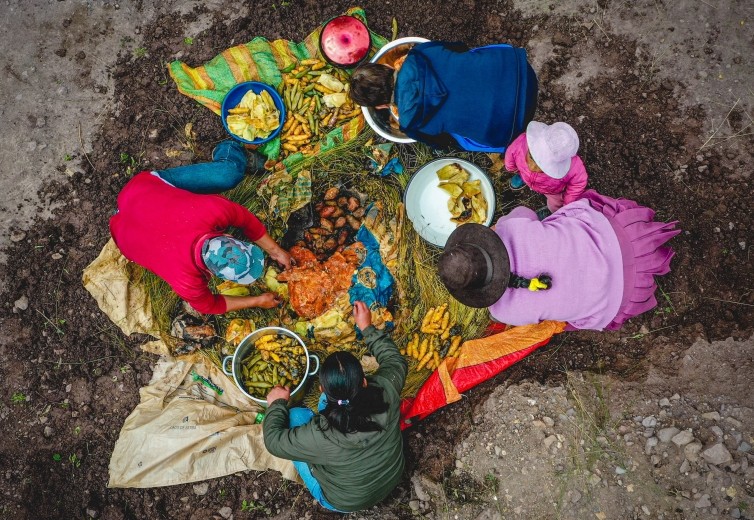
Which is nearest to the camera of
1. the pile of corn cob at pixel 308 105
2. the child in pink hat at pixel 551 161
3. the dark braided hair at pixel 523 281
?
the dark braided hair at pixel 523 281

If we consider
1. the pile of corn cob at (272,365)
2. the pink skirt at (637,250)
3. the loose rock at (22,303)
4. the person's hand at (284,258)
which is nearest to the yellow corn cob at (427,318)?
the pile of corn cob at (272,365)

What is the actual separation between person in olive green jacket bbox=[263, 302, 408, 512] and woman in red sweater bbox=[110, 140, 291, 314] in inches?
36.9

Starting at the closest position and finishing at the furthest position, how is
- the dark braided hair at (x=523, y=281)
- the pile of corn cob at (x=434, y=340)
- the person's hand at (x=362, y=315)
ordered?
the dark braided hair at (x=523, y=281) → the person's hand at (x=362, y=315) → the pile of corn cob at (x=434, y=340)

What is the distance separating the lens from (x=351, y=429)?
123 inches

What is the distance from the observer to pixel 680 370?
3824mm

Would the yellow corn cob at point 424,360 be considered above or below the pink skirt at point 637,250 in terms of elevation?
below

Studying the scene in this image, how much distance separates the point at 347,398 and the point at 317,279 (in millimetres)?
1306

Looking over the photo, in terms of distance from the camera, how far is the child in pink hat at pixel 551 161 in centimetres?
321

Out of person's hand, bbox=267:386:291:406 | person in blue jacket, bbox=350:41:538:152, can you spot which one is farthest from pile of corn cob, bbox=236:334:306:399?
person in blue jacket, bbox=350:41:538:152

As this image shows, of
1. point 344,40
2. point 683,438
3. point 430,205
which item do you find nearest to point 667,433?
point 683,438

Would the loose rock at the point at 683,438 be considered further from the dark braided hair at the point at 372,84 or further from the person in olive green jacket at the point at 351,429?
the dark braided hair at the point at 372,84

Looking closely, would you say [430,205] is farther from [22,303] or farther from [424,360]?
[22,303]

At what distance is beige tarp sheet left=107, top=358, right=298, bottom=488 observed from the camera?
12.9ft

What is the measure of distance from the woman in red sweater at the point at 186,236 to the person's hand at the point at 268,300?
347mm
